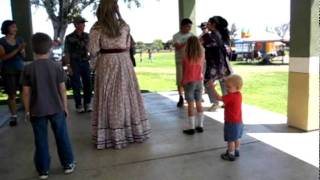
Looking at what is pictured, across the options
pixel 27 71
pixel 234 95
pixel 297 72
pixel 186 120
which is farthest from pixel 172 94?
pixel 27 71

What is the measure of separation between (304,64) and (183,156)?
7.30ft

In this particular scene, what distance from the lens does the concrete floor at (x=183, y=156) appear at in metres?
4.21

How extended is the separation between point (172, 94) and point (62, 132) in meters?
6.02

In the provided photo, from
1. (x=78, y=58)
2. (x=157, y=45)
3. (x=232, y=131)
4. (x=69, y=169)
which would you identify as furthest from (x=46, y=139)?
(x=157, y=45)

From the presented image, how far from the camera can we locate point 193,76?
18.8 ft

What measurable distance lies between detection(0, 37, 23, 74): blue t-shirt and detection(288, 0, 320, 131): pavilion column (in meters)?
4.35

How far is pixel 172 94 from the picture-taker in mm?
10094

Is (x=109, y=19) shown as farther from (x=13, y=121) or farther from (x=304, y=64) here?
(x=13, y=121)

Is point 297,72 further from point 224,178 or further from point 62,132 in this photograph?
point 62,132

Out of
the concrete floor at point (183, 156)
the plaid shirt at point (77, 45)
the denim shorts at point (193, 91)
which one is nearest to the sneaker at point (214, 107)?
the concrete floor at point (183, 156)

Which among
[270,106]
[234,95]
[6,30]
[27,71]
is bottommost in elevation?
[270,106]

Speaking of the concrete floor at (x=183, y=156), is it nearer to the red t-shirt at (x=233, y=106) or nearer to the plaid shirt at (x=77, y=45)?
the red t-shirt at (x=233, y=106)

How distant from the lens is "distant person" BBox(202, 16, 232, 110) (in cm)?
721

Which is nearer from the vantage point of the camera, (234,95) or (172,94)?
(234,95)
